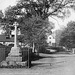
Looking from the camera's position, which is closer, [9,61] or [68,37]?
[9,61]

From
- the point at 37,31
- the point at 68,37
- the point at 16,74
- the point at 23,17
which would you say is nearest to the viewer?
the point at 16,74

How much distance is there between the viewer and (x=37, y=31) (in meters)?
33.4

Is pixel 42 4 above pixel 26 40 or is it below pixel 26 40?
above

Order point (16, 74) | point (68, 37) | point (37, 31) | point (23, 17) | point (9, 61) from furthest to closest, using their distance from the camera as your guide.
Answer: point (68, 37), point (23, 17), point (37, 31), point (9, 61), point (16, 74)

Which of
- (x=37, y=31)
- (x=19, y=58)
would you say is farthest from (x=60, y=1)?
(x=19, y=58)

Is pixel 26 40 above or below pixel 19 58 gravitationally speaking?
above

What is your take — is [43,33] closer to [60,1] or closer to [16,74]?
Result: [60,1]

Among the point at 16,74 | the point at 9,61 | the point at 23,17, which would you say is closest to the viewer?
the point at 16,74

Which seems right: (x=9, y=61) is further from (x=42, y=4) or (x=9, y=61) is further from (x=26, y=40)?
(x=42, y=4)

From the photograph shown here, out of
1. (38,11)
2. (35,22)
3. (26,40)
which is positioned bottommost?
(26,40)

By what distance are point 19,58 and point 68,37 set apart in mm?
53639

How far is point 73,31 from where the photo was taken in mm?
71250

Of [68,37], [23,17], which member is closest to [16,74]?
[23,17]

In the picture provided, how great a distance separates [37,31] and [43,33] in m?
1.36
